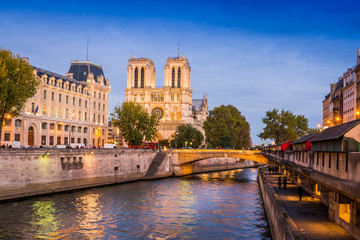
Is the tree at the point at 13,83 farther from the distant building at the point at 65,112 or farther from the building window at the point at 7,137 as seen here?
the building window at the point at 7,137

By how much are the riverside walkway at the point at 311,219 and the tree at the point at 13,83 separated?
33393 mm

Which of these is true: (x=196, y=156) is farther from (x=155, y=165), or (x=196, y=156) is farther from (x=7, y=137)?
(x=7, y=137)

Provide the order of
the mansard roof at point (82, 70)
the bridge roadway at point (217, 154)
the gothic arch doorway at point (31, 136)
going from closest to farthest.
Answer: the gothic arch doorway at point (31, 136) < the bridge roadway at point (217, 154) < the mansard roof at point (82, 70)

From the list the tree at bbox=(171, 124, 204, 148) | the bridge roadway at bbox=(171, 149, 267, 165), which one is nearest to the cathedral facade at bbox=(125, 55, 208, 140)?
the tree at bbox=(171, 124, 204, 148)

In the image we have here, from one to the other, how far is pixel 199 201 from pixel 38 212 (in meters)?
17.1

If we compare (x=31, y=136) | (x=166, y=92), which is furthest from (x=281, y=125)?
(x=31, y=136)

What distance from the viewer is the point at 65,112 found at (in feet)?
266

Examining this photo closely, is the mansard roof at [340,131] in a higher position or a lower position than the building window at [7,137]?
higher

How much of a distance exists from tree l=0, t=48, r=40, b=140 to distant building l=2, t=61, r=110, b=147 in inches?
577

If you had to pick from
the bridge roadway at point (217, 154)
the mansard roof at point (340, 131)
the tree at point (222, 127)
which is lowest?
the bridge roadway at point (217, 154)

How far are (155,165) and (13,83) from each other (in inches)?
1273

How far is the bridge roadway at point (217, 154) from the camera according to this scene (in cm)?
7712

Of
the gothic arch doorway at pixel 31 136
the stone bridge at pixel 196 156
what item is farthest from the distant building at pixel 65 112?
the stone bridge at pixel 196 156

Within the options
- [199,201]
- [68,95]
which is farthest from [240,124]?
[199,201]
